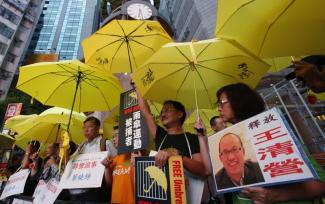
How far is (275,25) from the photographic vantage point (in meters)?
3.13

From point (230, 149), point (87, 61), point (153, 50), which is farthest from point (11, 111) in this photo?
point (230, 149)

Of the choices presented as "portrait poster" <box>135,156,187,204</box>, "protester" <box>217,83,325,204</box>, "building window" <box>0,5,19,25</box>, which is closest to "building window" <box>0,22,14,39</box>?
"building window" <box>0,5,19,25</box>

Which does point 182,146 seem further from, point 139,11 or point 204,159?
point 139,11

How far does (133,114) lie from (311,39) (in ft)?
9.40

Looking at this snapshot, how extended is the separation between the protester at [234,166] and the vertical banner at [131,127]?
5.70 feet

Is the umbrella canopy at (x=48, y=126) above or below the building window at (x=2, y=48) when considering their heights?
below

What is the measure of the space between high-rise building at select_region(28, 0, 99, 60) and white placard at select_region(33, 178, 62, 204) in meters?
85.8

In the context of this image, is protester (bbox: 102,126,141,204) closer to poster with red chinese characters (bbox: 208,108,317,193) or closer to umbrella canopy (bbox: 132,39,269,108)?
umbrella canopy (bbox: 132,39,269,108)

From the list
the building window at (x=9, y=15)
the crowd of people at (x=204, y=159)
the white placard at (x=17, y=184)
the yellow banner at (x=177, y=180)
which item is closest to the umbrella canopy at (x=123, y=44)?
the crowd of people at (x=204, y=159)

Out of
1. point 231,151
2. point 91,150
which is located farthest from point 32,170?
point 231,151

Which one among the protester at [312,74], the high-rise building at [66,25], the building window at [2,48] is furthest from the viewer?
the high-rise building at [66,25]

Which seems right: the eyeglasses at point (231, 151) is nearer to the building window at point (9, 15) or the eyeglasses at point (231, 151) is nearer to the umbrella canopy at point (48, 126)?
the umbrella canopy at point (48, 126)

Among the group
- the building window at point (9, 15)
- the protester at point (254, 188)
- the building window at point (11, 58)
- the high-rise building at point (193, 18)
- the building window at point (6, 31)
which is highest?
the building window at point (9, 15)

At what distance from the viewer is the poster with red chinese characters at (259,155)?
174cm
